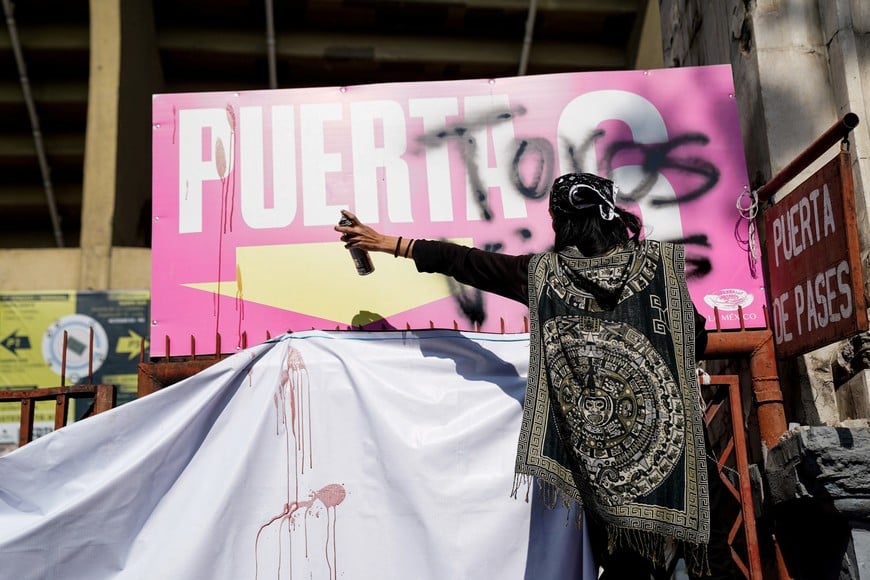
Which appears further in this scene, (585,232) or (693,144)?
(693,144)

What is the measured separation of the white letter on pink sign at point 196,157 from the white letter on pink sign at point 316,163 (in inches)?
16.2

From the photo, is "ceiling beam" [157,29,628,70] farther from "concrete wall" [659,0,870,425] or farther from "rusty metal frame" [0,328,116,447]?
"rusty metal frame" [0,328,116,447]

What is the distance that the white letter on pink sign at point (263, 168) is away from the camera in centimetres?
554

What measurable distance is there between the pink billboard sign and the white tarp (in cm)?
66

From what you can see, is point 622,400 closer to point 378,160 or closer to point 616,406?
point 616,406

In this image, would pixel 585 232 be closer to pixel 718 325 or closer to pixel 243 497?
pixel 718 325

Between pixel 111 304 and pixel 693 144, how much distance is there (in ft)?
18.5

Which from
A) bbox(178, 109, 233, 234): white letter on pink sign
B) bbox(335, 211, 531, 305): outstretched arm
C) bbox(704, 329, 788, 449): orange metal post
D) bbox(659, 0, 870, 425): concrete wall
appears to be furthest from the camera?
bbox(178, 109, 233, 234): white letter on pink sign

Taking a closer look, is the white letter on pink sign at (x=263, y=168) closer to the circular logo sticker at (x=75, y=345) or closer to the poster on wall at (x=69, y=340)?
the poster on wall at (x=69, y=340)

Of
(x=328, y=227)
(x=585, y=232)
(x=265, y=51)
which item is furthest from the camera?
(x=265, y=51)

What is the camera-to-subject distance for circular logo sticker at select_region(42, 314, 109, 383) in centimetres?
891

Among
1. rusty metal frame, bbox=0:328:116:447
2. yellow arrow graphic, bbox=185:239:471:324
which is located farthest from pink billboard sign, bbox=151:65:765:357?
rusty metal frame, bbox=0:328:116:447

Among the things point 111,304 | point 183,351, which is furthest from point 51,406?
point 183,351

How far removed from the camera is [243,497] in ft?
14.6
